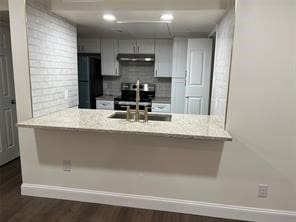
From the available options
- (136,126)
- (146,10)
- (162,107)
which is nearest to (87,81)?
(162,107)

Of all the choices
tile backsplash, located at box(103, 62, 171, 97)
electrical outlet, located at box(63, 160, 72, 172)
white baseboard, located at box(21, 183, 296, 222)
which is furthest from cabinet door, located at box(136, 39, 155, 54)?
white baseboard, located at box(21, 183, 296, 222)

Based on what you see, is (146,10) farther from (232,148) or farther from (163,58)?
(163,58)

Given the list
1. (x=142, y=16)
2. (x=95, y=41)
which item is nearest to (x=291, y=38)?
(x=142, y=16)

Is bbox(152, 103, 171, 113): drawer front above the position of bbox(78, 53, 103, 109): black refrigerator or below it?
below

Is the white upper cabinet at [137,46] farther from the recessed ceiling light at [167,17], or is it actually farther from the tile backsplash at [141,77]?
the recessed ceiling light at [167,17]

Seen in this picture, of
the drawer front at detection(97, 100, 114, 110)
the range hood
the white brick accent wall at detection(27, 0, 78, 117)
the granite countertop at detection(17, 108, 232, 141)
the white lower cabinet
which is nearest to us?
the granite countertop at detection(17, 108, 232, 141)

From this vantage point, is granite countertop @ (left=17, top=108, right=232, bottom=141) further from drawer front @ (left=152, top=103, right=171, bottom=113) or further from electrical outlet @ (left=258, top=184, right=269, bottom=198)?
drawer front @ (left=152, top=103, right=171, bottom=113)

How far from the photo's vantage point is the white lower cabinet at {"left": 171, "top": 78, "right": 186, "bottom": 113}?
3936 mm

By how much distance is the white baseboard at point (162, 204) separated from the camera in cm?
206

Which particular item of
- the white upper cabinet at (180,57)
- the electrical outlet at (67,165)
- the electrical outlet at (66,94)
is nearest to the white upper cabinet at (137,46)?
the white upper cabinet at (180,57)

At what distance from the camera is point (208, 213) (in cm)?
215

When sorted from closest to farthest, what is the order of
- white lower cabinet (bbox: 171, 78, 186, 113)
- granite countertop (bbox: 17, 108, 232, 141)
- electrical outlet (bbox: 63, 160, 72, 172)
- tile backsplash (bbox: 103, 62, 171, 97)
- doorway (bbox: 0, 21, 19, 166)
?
granite countertop (bbox: 17, 108, 232, 141)
electrical outlet (bbox: 63, 160, 72, 172)
doorway (bbox: 0, 21, 19, 166)
white lower cabinet (bbox: 171, 78, 186, 113)
tile backsplash (bbox: 103, 62, 171, 97)

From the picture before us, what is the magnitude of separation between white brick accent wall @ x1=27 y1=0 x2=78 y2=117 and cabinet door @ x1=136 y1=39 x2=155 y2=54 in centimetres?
152

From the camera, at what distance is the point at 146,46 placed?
420 cm
